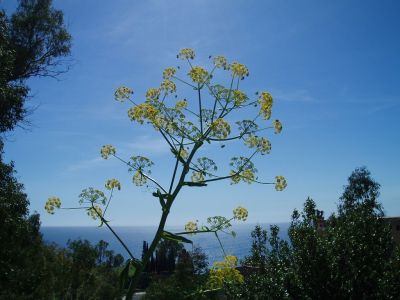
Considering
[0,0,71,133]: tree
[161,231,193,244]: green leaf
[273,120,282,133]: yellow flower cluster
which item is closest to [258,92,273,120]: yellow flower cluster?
[273,120,282,133]: yellow flower cluster

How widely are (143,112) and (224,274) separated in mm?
1097

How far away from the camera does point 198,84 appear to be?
2.72 m

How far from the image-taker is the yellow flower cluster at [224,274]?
2.42m

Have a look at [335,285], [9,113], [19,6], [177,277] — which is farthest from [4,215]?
[177,277]

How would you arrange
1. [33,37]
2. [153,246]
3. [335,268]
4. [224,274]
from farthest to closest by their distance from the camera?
[33,37] → [335,268] → [224,274] → [153,246]

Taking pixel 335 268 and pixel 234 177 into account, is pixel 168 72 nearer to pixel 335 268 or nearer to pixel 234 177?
pixel 234 177

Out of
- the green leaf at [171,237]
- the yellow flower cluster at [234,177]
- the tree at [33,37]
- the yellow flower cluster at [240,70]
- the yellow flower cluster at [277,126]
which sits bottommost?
the green leaf at [171,237]

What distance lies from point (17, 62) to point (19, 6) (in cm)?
380

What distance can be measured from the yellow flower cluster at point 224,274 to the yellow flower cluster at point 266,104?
92 cm

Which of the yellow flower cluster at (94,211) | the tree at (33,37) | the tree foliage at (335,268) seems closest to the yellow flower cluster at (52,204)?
the yellow flower cluster at (94,211)

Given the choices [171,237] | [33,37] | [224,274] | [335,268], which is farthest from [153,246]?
[33,37]

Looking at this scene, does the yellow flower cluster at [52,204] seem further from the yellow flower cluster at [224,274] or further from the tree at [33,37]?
the tree at [33,37]

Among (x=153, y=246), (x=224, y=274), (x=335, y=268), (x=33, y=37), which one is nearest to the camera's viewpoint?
(x=153, y=246)

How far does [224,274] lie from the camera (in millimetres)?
2502
